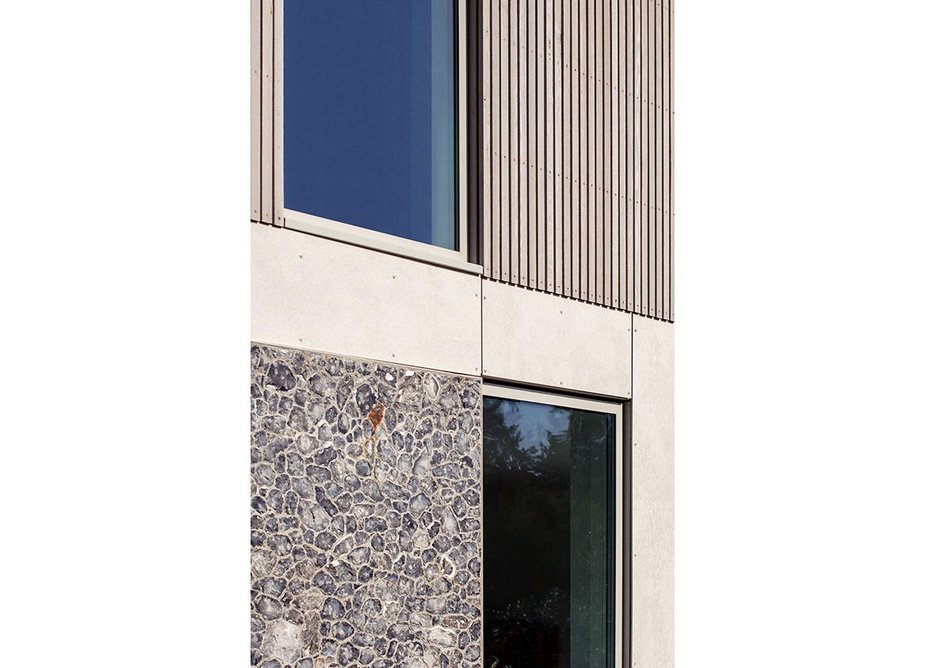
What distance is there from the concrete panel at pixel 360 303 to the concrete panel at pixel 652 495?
1808mm

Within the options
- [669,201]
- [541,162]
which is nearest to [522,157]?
[541,162]

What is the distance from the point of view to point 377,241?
5789mm

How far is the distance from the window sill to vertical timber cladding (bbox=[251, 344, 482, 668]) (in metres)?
0.55

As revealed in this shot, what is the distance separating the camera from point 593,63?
746 cm

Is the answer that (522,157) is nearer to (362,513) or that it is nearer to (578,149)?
(578,149)

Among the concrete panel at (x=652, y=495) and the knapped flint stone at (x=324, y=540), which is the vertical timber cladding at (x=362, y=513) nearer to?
the knapped flint stone at (x=324, y=540)

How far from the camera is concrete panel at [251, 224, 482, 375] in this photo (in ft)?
17.0

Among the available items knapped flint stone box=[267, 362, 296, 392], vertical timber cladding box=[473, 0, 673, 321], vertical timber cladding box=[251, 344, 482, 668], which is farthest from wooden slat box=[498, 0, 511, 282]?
knapped flint stone box=[267, 362, 296, 392]

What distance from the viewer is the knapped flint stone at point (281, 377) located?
513 cm

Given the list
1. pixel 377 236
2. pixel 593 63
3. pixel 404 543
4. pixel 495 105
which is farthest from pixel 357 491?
pixel 593 63

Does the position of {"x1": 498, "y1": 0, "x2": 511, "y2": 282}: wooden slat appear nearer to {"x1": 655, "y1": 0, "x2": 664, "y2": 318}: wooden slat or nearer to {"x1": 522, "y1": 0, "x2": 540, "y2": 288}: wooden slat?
{"x1": 522, "y1": 0, "x2": 540, "y2": 288}: wooden slat

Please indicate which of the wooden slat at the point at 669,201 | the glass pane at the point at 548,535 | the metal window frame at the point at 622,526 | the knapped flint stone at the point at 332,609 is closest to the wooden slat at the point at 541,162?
the glass pane at the point at 548,535
